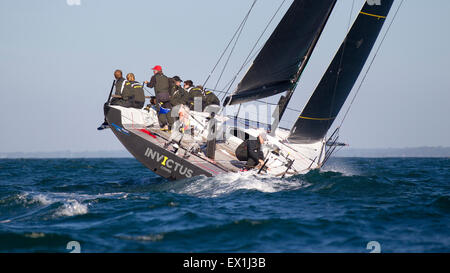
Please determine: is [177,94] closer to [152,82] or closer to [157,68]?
[152,82]

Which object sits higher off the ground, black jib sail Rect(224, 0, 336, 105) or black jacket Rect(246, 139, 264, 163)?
black jib sail Rect(224, 0, 336, 105)

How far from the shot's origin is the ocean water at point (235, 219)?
6.23 m

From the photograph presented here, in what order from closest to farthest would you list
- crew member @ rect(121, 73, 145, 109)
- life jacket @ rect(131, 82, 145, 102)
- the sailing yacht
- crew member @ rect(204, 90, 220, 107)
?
the sailing yacht, crew member @ rect(121, 73, 145, 109), life jacket @ rect(131, 82, 145, 102), crew member @ rect(204, 90, 220, 107)

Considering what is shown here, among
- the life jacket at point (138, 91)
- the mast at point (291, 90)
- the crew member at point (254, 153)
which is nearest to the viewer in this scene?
the crew member at point (254, 153)

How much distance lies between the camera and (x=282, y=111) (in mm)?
14094

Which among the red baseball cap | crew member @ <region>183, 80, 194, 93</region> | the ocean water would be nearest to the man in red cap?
the red baseball cap

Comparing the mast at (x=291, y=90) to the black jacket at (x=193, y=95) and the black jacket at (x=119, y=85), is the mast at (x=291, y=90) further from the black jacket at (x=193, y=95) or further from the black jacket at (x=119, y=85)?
the black jacket at (x=119, y=85)

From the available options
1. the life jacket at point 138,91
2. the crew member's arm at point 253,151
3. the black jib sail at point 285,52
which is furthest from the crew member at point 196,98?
the crew member's arm at point 253,151

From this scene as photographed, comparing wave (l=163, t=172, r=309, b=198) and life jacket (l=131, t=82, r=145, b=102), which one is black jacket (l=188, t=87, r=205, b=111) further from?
wave (l=163, t=172, r=309, b=198)

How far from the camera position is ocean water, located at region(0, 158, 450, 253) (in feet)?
20.4

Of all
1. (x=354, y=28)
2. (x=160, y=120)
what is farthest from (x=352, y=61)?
(x=160, y=120)

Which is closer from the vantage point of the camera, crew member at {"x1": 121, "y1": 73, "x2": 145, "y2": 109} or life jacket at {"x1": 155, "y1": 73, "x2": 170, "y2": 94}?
life jacket at {"x1": 155, "y1": 73, "x2": 170, "y2": 94}

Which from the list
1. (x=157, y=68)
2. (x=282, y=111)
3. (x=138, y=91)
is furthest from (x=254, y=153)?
(x=138, y=91)

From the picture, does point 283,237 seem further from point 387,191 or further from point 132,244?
point 387,191
